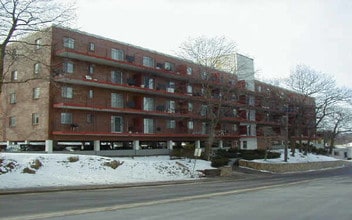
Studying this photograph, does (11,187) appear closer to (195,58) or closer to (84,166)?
(84,166)

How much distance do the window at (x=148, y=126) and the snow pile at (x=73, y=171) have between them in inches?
461

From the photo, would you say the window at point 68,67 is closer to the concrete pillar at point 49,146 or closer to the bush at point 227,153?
the concrete pillar at point 49,146

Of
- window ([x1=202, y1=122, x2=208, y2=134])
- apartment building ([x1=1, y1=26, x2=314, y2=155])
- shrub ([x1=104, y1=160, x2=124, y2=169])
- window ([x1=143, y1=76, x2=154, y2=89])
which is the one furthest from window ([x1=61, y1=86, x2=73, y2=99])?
window ([x1=202, y1=122, x2=208, y2=134])

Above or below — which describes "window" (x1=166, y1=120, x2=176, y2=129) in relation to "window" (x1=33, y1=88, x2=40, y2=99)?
below

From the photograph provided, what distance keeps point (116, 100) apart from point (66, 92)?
691cm

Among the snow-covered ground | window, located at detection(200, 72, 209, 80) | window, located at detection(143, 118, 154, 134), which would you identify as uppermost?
window, located at detection(200, 72, 209, 80)

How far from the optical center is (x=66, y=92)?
41.0 m

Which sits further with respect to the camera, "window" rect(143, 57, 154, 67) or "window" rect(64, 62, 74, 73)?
"window" rect(143, 57, 154, 67)

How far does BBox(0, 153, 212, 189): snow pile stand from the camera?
25.6 meters

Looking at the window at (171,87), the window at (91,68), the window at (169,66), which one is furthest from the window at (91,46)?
the window at (171,87)

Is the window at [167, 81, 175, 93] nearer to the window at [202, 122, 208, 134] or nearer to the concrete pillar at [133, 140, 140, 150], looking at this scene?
the window at [202, 122, 208, 134]

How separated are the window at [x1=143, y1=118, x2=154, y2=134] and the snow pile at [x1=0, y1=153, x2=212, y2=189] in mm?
11707

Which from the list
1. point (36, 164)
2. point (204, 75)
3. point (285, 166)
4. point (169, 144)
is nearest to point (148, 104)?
point (169, 144)

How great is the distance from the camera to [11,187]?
23.3 metres
